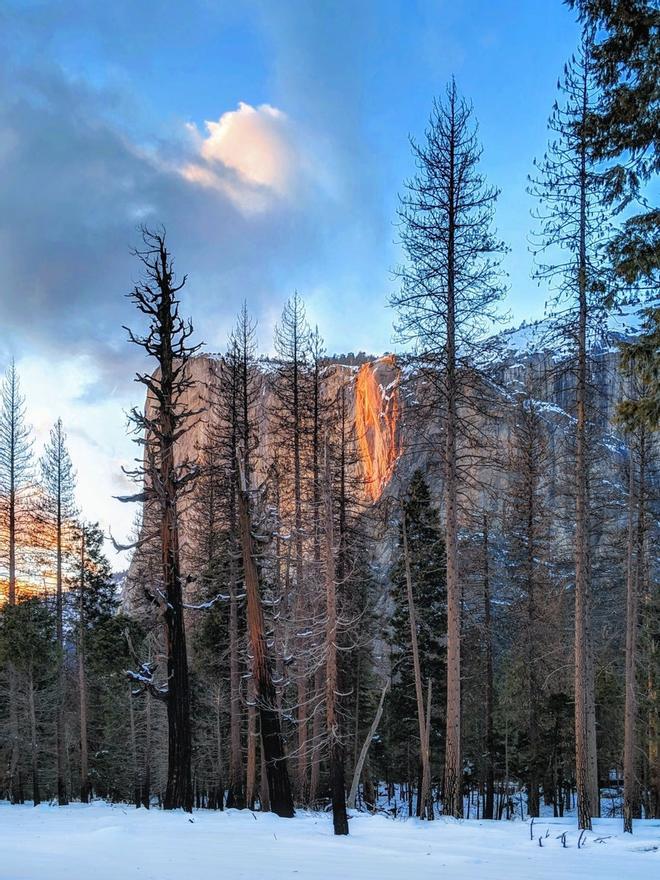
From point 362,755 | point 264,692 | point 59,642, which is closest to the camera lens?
point 264,692

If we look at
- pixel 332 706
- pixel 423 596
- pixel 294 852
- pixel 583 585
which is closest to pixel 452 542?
pixel 583 585

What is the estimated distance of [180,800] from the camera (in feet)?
36.0

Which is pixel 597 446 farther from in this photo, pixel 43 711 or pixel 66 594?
pixel 43 711

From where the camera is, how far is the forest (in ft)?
37.5

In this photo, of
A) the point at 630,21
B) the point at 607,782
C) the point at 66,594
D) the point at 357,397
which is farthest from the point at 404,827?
the point at 357,397

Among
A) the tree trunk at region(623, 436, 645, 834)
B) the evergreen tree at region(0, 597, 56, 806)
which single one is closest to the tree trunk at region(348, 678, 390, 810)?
the tree trunk at region(623, 436, 645, 834)

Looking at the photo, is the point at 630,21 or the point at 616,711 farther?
the point at 616,711

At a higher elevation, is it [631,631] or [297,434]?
[297,434]

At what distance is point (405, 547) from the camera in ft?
54.1

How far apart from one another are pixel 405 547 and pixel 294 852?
10.2 meters

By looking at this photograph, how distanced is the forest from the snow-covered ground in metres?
1.61

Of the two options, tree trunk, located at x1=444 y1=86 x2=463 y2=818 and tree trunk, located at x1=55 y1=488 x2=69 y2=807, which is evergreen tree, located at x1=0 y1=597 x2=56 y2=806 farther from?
tree trunk, located at x1=444 y1=86 x2=463 y2=818

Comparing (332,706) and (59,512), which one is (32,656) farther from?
(332,706)

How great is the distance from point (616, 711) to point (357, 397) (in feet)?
199
